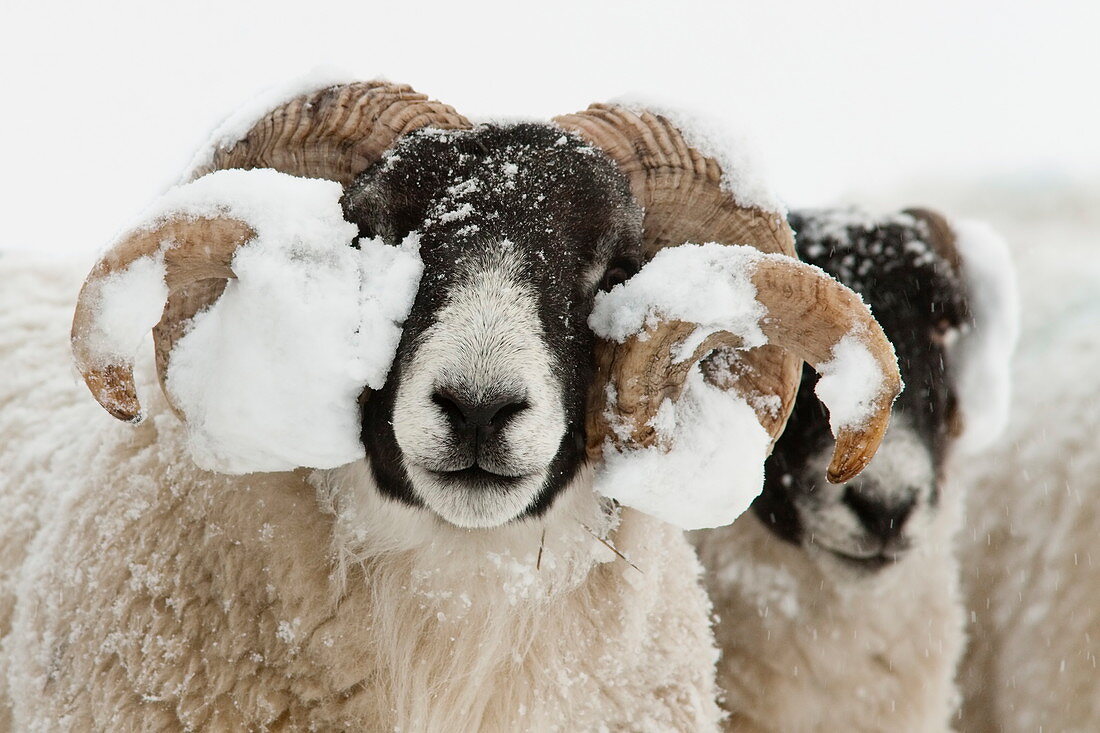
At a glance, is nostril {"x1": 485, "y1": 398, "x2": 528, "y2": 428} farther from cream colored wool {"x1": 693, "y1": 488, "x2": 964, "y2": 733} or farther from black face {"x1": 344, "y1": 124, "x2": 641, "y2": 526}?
cream colored wool {"x1": 693, "y1": 488, "x2": 964, "y2": 733}

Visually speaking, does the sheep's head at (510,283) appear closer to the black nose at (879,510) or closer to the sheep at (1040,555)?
the black nose at (879,510)

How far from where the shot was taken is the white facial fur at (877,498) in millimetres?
3248

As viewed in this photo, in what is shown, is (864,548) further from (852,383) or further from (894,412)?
(852,383)

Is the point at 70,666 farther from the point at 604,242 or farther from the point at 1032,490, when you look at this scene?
the point at 1032,490

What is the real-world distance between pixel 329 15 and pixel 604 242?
26073 millimetres

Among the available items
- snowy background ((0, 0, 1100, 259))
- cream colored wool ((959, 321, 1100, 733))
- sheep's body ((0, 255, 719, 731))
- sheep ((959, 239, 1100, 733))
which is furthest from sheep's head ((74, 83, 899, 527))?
snowy background ((0, 0, 1100, 259))

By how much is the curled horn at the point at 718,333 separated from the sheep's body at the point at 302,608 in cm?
34

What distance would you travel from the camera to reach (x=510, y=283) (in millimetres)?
1758

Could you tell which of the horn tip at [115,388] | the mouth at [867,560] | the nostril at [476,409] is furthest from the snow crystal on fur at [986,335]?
the horn tip at [115,388]

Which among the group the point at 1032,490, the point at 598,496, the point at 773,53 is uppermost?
the point at 598,496

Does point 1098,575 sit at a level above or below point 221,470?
below

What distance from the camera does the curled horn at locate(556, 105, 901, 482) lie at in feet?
Answer: 5.80

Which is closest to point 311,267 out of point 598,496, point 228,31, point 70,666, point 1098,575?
point 598,496

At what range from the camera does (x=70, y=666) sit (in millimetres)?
2133
